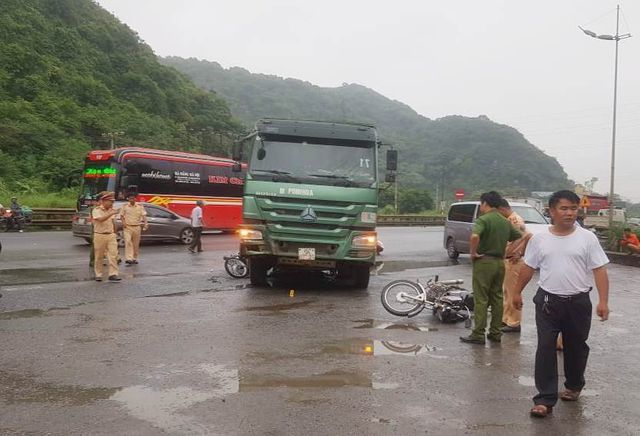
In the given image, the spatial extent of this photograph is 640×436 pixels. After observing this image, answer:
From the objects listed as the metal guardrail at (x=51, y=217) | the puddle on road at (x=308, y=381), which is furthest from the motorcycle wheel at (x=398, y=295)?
the metal guardrail at (x=51, y=217)

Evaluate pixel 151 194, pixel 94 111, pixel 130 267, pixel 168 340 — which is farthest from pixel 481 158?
pixel 168 340

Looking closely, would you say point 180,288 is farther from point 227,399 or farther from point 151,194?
point 151,194

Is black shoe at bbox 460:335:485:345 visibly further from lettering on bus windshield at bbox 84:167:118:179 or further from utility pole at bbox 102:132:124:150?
utility pole at bbox 102:132:124:150

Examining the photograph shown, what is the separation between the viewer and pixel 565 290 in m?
4.79

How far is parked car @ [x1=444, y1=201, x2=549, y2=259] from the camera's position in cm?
1633

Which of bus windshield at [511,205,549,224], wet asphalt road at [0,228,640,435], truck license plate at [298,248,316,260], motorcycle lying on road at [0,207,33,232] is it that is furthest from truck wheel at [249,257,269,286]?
motorcycle lying on road at [0,207,33,232]

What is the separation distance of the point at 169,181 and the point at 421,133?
84237 mm

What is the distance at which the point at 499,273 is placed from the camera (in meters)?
7.15

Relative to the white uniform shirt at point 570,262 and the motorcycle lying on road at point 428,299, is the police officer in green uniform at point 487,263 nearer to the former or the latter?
the motorcycle lying on road at point 428,299

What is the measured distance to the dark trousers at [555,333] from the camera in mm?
4742

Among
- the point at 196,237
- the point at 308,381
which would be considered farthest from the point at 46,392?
the point at 196,237

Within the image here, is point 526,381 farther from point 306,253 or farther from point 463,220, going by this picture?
point 463,220

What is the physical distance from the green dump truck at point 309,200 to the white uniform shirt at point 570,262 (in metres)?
5.19

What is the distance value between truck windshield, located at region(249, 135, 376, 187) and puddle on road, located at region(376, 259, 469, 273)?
515 centimetres
